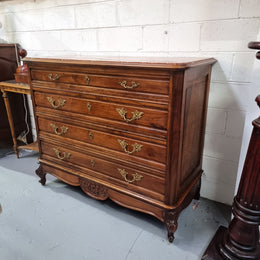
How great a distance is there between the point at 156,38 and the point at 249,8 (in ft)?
2.24

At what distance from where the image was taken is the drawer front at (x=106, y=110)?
1.43 metres

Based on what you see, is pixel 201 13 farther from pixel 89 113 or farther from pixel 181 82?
pixel 89 113

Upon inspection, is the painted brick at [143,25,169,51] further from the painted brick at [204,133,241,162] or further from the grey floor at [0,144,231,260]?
the grey floor at [0,144,231,260]

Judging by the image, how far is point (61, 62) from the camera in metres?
1.67

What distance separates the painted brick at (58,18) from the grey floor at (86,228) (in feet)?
5.21

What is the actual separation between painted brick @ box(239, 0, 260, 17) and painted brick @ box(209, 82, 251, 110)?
45 centimetres

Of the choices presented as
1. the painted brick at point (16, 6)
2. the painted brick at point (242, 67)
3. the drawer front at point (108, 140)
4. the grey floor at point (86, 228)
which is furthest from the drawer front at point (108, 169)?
the painted brick at point (16, 6)

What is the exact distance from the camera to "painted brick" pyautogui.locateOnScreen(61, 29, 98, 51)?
230cm

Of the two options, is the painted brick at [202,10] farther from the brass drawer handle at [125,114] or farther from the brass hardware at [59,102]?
the brass hardware at [59,102]

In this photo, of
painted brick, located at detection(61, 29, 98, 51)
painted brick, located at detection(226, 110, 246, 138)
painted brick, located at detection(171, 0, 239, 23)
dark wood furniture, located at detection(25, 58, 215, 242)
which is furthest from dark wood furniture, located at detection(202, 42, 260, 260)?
painted brick, located at detection(61, 29, 98, 51)

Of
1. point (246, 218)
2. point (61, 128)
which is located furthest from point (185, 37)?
point (246, 218)

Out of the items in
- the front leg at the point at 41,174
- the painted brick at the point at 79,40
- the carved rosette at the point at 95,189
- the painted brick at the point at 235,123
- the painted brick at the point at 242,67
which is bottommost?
the front leg at the point at 41,174

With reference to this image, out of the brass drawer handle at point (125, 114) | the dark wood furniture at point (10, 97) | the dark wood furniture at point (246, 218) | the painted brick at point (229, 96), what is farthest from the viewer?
the dark wood furniture at point (10, 97)

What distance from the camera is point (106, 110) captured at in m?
1.61
